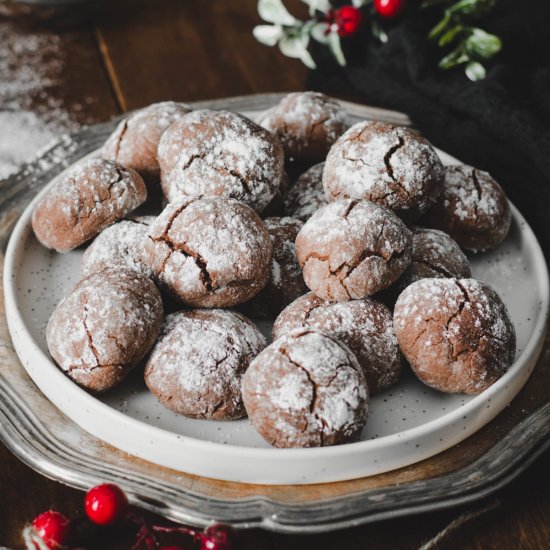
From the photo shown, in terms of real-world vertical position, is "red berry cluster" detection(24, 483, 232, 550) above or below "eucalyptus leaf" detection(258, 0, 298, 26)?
below

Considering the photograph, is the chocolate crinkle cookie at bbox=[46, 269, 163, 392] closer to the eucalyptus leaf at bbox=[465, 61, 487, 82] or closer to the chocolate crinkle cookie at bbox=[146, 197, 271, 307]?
the chocolate crinkle cookie at bbox=[146, 197, 271, 307]

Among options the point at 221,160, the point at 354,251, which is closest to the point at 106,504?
the point at 354,251

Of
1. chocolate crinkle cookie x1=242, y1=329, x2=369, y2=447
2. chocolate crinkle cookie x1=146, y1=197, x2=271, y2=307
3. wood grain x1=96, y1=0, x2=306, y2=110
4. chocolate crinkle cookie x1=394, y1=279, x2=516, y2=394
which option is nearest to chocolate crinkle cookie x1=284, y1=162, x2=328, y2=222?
chocolate crinkle cookie x1=146, y1=197, x2=271, y2=307

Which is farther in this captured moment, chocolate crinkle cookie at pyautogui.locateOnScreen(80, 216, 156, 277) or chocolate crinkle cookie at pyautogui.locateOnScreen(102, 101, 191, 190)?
chocolate crinkle cookie at pyautogui.locateOnScreen(102, 101, 191, 190)

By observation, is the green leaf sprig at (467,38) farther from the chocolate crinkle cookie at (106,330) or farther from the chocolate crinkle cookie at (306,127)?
the chocolate crinkle cookie at (106,330)

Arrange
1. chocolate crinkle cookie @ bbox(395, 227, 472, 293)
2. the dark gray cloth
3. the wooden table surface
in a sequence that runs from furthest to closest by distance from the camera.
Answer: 1. the wooden table surface
2. the dark gray cloth
3. chocolate crinkle cookie @ bbox(395, 227, 472, 293)

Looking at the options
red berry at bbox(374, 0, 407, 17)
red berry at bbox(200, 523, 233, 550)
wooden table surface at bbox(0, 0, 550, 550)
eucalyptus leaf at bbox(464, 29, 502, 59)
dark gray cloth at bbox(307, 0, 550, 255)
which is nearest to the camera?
red berry at bbox(200, 523, 233, 550)

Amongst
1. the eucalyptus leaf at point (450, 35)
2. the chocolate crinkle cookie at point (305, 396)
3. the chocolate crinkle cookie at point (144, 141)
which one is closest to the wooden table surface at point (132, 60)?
the chocolate crinkle cookie at point (305, 396)

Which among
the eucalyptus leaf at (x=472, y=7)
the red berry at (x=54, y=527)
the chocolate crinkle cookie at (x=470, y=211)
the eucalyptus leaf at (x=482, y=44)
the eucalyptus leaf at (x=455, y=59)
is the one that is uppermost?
the eucalyptus leaf at (x=472, y=7)
